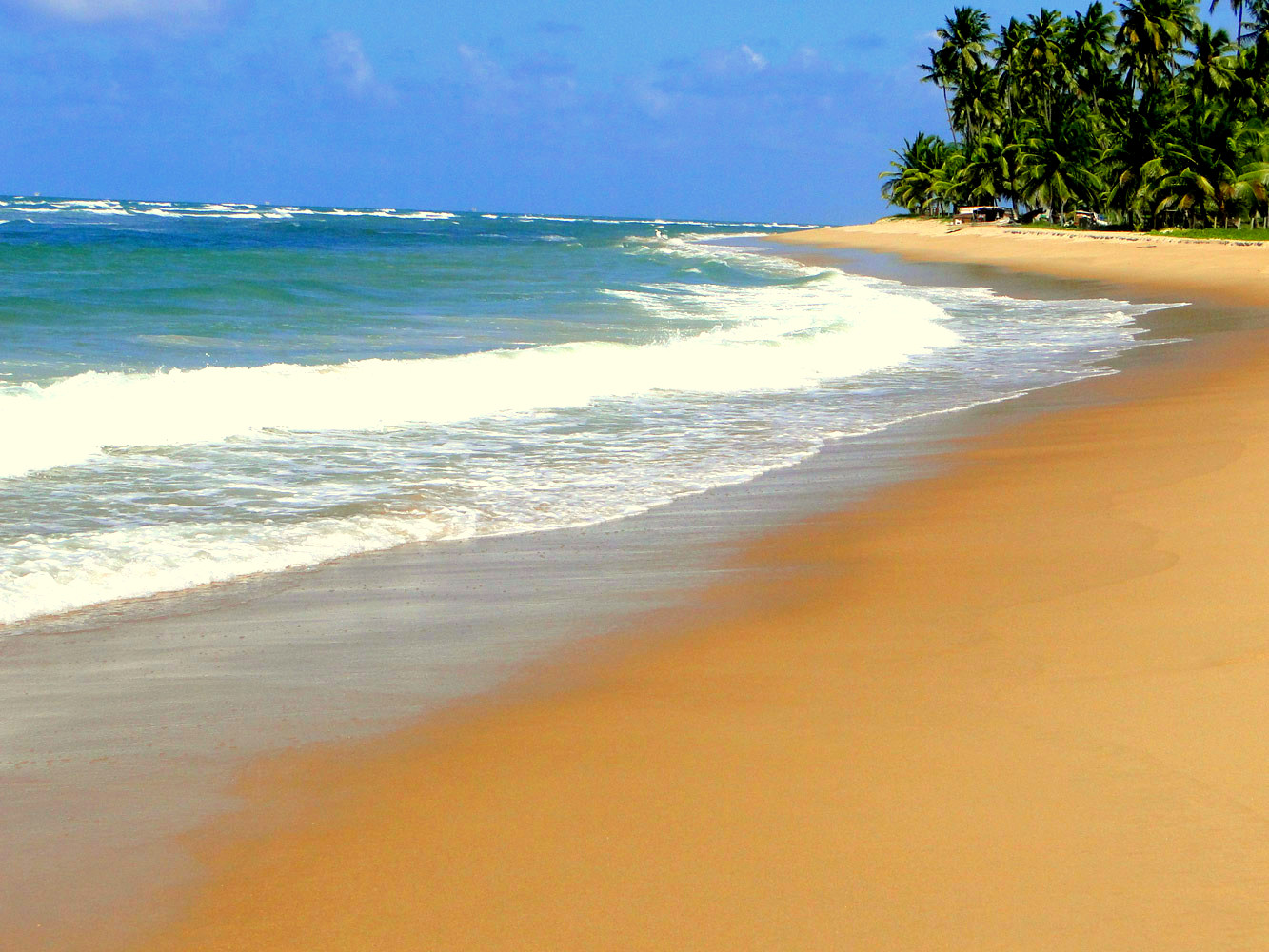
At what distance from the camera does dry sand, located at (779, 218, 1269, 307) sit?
26.0 m

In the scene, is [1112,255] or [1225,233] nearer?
[1112,255]

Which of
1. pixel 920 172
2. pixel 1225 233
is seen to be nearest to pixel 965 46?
pixel 920 172

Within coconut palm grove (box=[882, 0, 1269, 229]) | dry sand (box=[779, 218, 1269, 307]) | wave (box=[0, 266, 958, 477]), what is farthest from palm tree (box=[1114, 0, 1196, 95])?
wave (box=[0, 266, 958, 477])

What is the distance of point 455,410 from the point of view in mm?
10523

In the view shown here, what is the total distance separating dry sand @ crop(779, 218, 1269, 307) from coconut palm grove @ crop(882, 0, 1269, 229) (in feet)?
9.35

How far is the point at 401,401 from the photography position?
35.3 feet

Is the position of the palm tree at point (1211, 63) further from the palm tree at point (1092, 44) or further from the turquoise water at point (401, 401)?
the turquoise water at point (401, 401)

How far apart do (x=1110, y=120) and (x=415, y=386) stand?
174ft

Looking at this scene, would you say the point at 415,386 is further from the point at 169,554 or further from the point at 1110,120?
the point at 1110,120

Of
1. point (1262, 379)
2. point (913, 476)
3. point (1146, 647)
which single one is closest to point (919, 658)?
point (1146, 647)

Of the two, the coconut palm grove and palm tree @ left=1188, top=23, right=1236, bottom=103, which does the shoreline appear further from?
palm tree @ left=1188, top=23, right=1236, bottom=103

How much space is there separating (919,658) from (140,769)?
2.44 m

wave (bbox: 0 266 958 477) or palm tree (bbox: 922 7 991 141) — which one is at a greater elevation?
palm tree (bbox: 922 7 991 141)

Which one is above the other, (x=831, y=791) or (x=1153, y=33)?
(x=1153, y=33)
